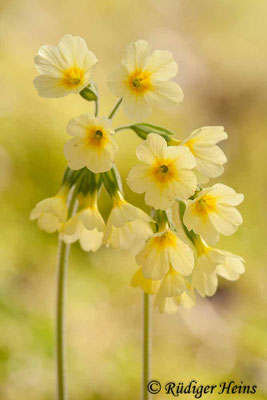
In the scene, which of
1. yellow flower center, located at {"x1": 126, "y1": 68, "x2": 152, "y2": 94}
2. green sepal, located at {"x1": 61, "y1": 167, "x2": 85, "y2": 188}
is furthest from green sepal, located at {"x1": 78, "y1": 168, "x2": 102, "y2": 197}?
yellow flower center, located at {"x1": 126, "y1": 68, "x2": 152, "y2": 94}

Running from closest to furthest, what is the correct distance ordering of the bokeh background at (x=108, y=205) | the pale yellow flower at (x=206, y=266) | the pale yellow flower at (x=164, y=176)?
the pale yellow flower at (x=164, y=176)
the pale yellow flower at (x=206, y=266)
the bokeh background at (x=108, y=205)

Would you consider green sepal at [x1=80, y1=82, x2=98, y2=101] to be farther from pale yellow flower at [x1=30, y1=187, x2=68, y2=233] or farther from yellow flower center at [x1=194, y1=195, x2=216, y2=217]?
yellow flower center at [x1=194, y1=195, x2=216, y2=217]

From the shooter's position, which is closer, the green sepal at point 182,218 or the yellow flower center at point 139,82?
the yellow flower center at point 139,82

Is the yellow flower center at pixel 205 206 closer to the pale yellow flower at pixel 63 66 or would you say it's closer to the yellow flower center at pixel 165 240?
the yellow flower center at pixel 165 240

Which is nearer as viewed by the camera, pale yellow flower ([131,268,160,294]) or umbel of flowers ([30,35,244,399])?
umbel of flowers ([30,35,244,399])

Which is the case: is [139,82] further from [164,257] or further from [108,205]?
[108,205]

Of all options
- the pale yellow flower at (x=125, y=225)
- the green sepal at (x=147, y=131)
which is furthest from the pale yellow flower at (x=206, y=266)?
the green sepal at (x=147, y=131)

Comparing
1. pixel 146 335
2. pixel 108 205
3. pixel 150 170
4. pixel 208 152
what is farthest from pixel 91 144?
pixel 108 205
